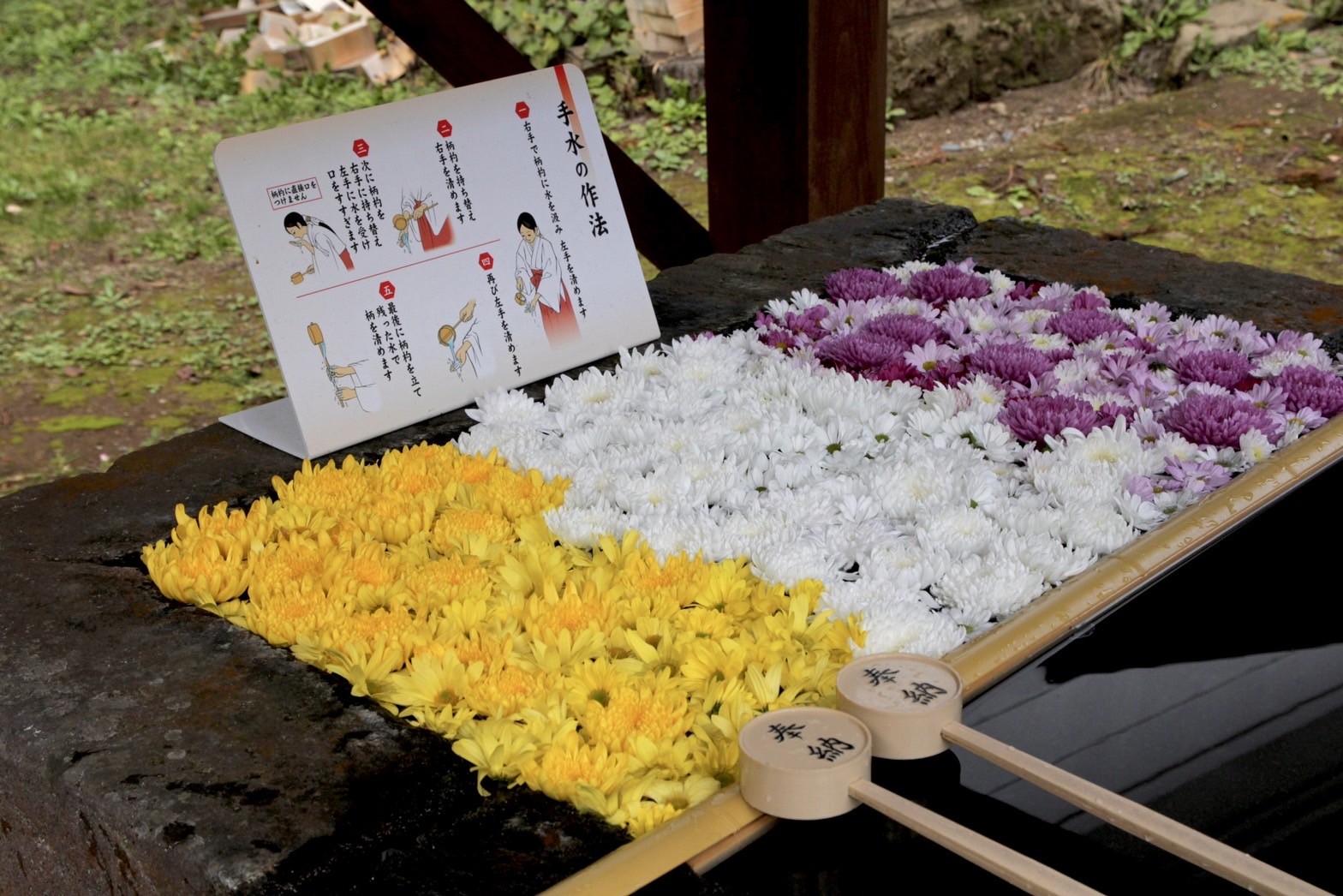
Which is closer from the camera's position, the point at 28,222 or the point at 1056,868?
the point at 1056,868

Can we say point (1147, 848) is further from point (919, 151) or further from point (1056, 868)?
point (919, 151)

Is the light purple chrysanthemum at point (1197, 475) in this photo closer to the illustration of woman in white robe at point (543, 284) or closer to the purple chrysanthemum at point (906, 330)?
the purple chrysanthemum at point (906, 330)

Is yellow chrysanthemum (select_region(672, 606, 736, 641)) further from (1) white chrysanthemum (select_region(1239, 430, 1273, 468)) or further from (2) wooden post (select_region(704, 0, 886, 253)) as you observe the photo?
(2) wooden post (select_region(704, 0, 886, 253))

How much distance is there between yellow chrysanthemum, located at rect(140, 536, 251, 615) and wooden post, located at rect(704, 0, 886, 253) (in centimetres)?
204

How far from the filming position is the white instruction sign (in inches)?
87.0

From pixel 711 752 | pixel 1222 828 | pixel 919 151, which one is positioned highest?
pixel 711 752

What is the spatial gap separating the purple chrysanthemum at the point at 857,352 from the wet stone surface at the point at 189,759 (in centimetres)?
106

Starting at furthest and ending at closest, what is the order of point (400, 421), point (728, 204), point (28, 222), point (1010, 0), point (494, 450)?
point (1010, 0), point (28, 222), point (728, 204), point (400, 421), point (494, 450)

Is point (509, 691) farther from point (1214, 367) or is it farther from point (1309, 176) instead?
point (1309, 176)

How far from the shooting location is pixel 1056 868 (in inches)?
50.0

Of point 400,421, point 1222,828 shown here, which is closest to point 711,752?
point 1222,828

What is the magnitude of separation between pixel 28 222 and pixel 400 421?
15.0ft

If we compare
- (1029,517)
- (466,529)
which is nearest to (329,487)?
(466,529)

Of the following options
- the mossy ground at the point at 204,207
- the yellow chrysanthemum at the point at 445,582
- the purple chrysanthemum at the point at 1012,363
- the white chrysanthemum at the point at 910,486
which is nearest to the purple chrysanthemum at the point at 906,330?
the purple chrysanthemum at the point at 1012,363
